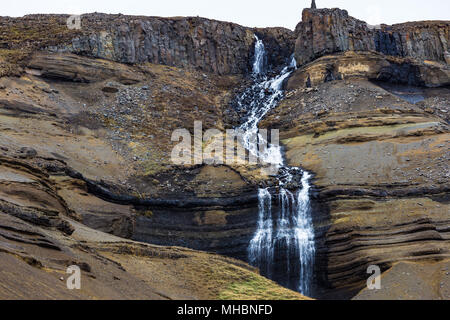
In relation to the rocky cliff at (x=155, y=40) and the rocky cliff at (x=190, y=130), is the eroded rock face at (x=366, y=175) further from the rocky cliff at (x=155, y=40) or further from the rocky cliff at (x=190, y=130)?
the rocky cliff at (x=155, y=40)

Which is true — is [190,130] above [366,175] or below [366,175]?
above

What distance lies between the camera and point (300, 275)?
30.1 m

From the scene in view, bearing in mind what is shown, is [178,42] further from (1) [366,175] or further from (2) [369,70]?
(1) [366,175]

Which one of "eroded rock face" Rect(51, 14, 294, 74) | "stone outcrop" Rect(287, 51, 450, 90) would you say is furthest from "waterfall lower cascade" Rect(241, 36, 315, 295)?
"eroded rock face" Rect(51, 14, 294, 74)

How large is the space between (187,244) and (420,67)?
29055 millimetres

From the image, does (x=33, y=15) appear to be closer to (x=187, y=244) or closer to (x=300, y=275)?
(x=187, y=244)

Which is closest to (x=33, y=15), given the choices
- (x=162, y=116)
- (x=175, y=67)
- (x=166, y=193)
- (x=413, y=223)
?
(x=175, y=67)

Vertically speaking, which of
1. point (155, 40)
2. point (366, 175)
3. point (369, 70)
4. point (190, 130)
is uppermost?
point (155, 40)

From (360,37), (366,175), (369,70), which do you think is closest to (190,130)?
(366,175)

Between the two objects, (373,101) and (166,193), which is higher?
(373,101)

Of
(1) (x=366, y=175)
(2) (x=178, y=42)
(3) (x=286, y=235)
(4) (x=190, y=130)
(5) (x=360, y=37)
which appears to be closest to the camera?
(3) (x=286, y=235)

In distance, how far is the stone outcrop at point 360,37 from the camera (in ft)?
167

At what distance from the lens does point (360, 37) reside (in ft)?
169

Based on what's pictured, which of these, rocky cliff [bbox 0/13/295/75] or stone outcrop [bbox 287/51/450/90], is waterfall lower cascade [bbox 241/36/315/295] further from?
rocky cliff [bbox 0/13/295/75]
